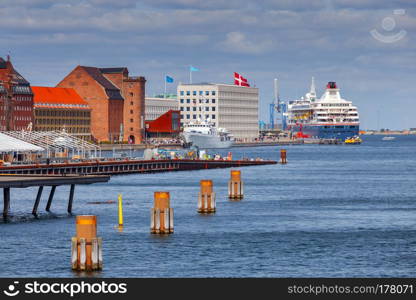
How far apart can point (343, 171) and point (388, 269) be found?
4502 inches

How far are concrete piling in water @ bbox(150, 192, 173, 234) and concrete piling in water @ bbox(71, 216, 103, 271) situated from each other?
446 inches

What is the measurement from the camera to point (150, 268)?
54.7 m

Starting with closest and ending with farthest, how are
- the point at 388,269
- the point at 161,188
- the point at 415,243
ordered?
the point at 388,269
the point at 415,243
the point at 161,188

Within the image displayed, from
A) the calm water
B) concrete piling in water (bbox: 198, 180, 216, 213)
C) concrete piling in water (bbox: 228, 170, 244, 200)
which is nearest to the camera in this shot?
the calm water

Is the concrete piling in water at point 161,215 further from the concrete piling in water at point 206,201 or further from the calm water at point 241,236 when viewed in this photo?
the concrete piling in water at point 206,201

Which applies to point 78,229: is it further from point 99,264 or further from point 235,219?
point 235,219

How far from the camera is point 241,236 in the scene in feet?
225

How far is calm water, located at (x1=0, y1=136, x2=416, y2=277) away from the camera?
180 feet

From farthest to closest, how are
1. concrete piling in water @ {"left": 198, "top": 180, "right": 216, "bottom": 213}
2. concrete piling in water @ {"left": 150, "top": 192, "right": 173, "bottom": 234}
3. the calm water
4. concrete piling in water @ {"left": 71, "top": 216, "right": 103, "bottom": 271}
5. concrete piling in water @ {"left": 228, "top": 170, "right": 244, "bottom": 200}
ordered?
concrete piling in water @ {"left": 228, "top": 170, "right": 244, "bottom": 200} < concrete piling in water @ {"left": 198, "top": 180, "right": 216, "bottom": 213} < concrete piling in water @ {"left": 150, "top": 192, "right": 173, "bottom": 234} < the calm water < concrete piling in water @ {"left": 71, "top": 216, "right": 103, "bottom": 271}

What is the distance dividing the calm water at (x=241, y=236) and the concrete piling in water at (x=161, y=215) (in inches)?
29.6

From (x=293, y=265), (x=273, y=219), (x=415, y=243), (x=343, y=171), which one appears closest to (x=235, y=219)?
(x=273, y=219)

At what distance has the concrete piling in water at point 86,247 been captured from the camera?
49500 mm

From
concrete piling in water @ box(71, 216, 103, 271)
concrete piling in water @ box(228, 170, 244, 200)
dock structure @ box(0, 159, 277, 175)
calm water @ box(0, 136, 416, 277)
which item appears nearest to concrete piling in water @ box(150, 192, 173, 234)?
calm water @ box(0, 136, 416, 277)

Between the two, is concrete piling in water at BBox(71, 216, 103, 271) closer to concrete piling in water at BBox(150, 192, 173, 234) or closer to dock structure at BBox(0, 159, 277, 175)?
concrete piling in water at BBox(150, 192, 173, 234)
